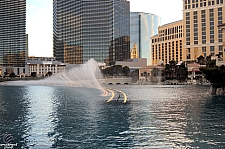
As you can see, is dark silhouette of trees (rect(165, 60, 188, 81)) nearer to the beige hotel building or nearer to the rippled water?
the beige hotel building

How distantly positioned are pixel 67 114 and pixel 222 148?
21.0 m

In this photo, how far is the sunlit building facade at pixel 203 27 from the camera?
186 m

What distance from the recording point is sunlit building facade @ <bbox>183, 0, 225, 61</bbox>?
186250 millimetres

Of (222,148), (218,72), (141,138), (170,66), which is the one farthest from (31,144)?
(170,66)

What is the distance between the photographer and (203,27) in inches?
7564

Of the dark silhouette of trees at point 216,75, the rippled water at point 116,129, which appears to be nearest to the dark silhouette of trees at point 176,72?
the dark silhouette of trees at point 216,75

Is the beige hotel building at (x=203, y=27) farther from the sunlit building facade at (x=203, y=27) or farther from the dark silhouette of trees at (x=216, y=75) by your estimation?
the dark silhouette of trees at (x=216, y=75)

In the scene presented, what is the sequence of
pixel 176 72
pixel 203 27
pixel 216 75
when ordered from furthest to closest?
pixel 203 27 → pixel 176 72 → pixel 216 75

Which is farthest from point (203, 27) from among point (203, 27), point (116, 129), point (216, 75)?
point (116, 129)

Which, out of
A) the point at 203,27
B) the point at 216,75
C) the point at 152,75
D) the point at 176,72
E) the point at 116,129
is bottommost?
the point at 116,129

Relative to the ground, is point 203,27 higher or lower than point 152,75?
higher

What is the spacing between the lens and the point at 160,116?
36.2m

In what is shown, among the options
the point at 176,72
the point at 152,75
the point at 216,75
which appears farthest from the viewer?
the point at 152,75

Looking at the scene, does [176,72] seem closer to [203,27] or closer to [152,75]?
[152,75]
